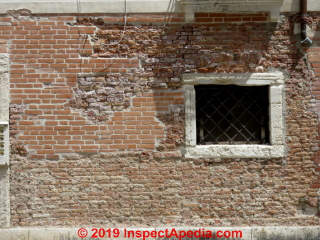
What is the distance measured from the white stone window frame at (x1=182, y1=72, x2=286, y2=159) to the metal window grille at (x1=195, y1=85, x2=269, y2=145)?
0.12 meters

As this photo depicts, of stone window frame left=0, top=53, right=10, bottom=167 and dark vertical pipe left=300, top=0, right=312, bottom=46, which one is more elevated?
dark vertical pipe left=300, top=0, right=312, bottom=46

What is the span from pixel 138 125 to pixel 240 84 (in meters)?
1.51

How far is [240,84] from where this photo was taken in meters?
3.84

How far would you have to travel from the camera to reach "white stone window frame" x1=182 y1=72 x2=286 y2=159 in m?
3.82

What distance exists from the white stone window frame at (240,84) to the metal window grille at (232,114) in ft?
0.38

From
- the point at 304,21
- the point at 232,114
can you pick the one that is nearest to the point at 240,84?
the point at 232,114

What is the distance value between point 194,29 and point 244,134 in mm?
1621

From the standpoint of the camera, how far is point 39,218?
3803 millimetres

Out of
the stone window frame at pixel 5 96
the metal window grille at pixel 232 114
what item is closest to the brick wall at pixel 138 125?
the stone window frame at pixel 5 96
